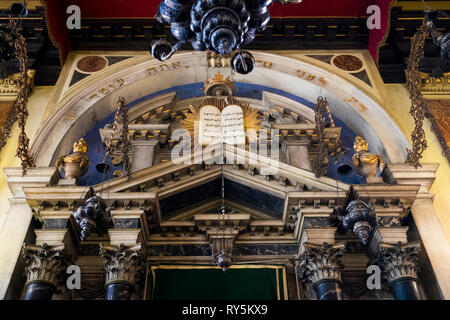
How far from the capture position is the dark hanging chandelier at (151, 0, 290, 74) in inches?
218

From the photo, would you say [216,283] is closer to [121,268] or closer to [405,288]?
[121,268]

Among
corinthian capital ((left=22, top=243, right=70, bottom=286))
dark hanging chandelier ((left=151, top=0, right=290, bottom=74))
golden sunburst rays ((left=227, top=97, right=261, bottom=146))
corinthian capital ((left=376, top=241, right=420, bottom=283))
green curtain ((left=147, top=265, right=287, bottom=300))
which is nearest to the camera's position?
dark hanging chandelier ((left=151, top=0, right=290, bottom=74))

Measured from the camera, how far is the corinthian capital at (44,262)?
700 cm

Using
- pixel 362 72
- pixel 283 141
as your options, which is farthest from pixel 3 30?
pixel 362 72

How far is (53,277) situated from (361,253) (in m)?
4.36

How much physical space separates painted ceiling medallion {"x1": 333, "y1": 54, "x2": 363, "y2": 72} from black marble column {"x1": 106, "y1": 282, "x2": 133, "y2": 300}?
6.34m

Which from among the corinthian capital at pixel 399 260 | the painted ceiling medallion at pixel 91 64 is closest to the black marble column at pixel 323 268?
the corinthian capital at pixel 399 260

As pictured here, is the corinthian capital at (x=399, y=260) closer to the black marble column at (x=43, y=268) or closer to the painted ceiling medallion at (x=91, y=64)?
the black marble column at (x=43, y=268)

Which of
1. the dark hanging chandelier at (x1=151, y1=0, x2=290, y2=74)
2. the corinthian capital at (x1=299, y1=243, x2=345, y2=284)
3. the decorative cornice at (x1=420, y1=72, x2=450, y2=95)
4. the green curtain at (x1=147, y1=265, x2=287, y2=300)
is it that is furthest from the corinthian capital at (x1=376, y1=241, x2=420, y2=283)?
the decorative cornice at (x1=420, y1=72, x2=450, y2=95)

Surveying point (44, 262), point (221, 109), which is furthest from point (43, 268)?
point (221, 109)

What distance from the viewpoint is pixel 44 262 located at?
7.10 metres

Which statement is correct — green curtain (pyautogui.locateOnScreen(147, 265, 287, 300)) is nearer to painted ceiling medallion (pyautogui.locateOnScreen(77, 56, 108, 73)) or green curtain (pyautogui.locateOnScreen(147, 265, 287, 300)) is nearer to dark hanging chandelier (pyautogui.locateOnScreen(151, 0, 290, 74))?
dark hanging chandelier (pyautogui.locateOnScreen(151, 0, 290, 74))

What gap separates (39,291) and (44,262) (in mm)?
405

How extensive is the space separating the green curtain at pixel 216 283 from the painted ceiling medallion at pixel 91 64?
479 cm
